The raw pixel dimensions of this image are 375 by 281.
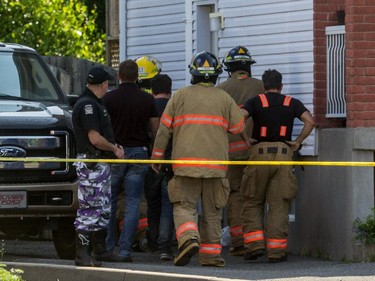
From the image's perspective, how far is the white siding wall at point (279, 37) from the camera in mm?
16688

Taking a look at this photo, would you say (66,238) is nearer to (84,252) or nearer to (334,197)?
(84,252)

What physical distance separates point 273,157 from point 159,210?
4.52 ft

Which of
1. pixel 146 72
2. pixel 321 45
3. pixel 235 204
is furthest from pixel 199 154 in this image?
pixel 146 72

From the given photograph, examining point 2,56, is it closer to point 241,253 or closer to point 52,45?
point 241,253

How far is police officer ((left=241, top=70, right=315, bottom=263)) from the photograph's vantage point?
15.2 m

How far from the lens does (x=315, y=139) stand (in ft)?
53.6

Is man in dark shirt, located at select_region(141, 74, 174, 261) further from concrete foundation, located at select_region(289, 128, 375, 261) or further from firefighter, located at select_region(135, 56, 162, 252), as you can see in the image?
concrete foundation, located at select_region(289, 128, 375, 261)

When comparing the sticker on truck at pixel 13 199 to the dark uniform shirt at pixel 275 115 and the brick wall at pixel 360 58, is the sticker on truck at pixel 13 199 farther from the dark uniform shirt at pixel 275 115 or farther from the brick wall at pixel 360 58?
the brick wall at pixel 360 58

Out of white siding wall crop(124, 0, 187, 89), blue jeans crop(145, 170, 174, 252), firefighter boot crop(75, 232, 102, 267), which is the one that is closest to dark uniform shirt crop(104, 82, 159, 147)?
blue jeans crop(145, 170, 174, 252)

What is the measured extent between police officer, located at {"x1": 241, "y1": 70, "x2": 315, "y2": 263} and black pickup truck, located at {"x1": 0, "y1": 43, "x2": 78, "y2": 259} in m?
1.83

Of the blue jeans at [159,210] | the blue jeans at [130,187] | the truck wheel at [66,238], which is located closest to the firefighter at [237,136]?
the blue jeans at [159,210]

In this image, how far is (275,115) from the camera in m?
15.3

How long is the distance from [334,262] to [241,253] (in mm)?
1125

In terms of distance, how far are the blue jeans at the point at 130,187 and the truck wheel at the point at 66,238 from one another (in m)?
0.69
